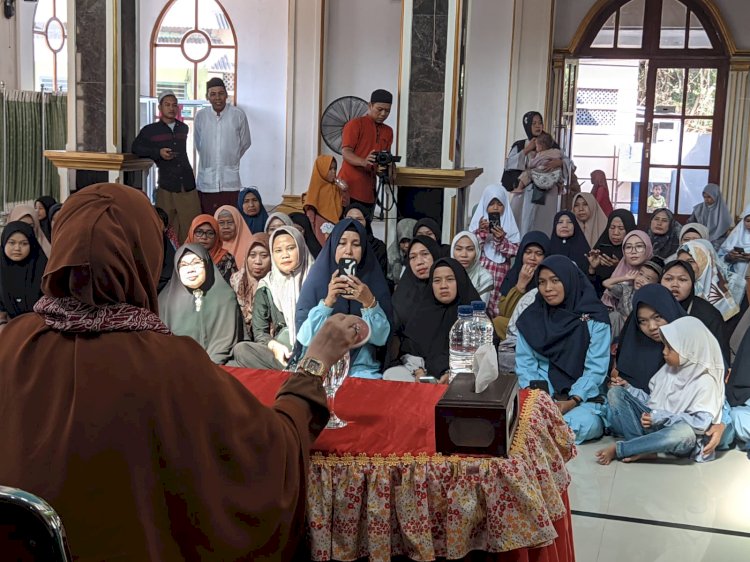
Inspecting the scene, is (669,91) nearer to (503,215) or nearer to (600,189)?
(600,189)

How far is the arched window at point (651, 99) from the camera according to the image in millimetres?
9672

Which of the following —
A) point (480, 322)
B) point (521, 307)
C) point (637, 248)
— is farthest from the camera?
point (637, 248)

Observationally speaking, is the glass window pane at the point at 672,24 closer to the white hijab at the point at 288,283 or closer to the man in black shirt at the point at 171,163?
the man in black shirt at the point at 171,163

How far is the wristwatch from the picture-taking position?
6.10ft

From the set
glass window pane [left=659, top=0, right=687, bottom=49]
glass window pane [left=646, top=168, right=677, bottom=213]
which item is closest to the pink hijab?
glass window pane [left=646, top=168, right=677, bottom=213]

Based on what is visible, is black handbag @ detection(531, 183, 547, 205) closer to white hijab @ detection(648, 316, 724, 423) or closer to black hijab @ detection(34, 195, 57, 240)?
white hijab @ detection(648, 316, 724, 423)

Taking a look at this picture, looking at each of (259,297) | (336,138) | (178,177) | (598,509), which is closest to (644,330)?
(598,509)

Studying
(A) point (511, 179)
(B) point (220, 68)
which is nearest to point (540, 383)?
(A) point (511, 179)

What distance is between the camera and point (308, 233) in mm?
6328

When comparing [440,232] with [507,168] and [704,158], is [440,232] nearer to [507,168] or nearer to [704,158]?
[507,168]

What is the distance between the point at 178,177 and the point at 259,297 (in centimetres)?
241

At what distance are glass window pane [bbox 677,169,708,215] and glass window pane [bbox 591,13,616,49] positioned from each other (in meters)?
1.47

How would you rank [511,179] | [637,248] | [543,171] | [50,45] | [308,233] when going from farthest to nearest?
[50,45] → [511,179] → [543,171] → [308,233] → [637,248]

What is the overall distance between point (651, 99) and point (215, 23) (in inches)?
174
